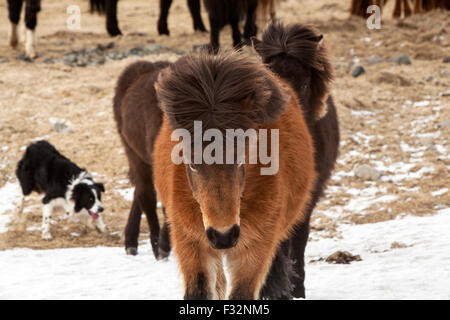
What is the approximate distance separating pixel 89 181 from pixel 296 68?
418 cm

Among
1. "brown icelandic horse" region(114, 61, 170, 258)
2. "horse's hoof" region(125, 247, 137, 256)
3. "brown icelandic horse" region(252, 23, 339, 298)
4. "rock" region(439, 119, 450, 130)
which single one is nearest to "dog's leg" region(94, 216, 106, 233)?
"brown icelandic horse" region(114, 61, 170, 258)

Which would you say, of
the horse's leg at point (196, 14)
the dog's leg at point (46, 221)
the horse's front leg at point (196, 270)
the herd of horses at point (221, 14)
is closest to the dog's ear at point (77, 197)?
the dog's leg at point (46, 221)

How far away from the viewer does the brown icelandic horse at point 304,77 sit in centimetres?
428

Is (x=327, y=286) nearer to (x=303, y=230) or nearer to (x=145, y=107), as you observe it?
(x=303, y=230)

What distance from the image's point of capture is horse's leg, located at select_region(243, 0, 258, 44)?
517 inches

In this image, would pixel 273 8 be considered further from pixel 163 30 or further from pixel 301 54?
pixel 301 54

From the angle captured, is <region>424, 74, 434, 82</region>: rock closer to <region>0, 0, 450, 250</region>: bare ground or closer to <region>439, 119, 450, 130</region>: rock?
<region>0, 0, 450, 250</region>: bare ground

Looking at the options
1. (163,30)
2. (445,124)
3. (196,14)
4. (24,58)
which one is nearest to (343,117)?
(445,124)

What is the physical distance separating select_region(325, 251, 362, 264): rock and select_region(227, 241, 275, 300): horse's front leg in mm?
2423

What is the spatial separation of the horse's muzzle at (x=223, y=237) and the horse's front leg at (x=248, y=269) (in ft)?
1.36

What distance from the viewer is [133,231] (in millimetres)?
6207

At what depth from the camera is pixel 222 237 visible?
253 cm

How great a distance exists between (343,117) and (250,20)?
413 centimetres

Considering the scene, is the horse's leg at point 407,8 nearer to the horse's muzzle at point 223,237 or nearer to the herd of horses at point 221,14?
the herd of horses at point 221,14
